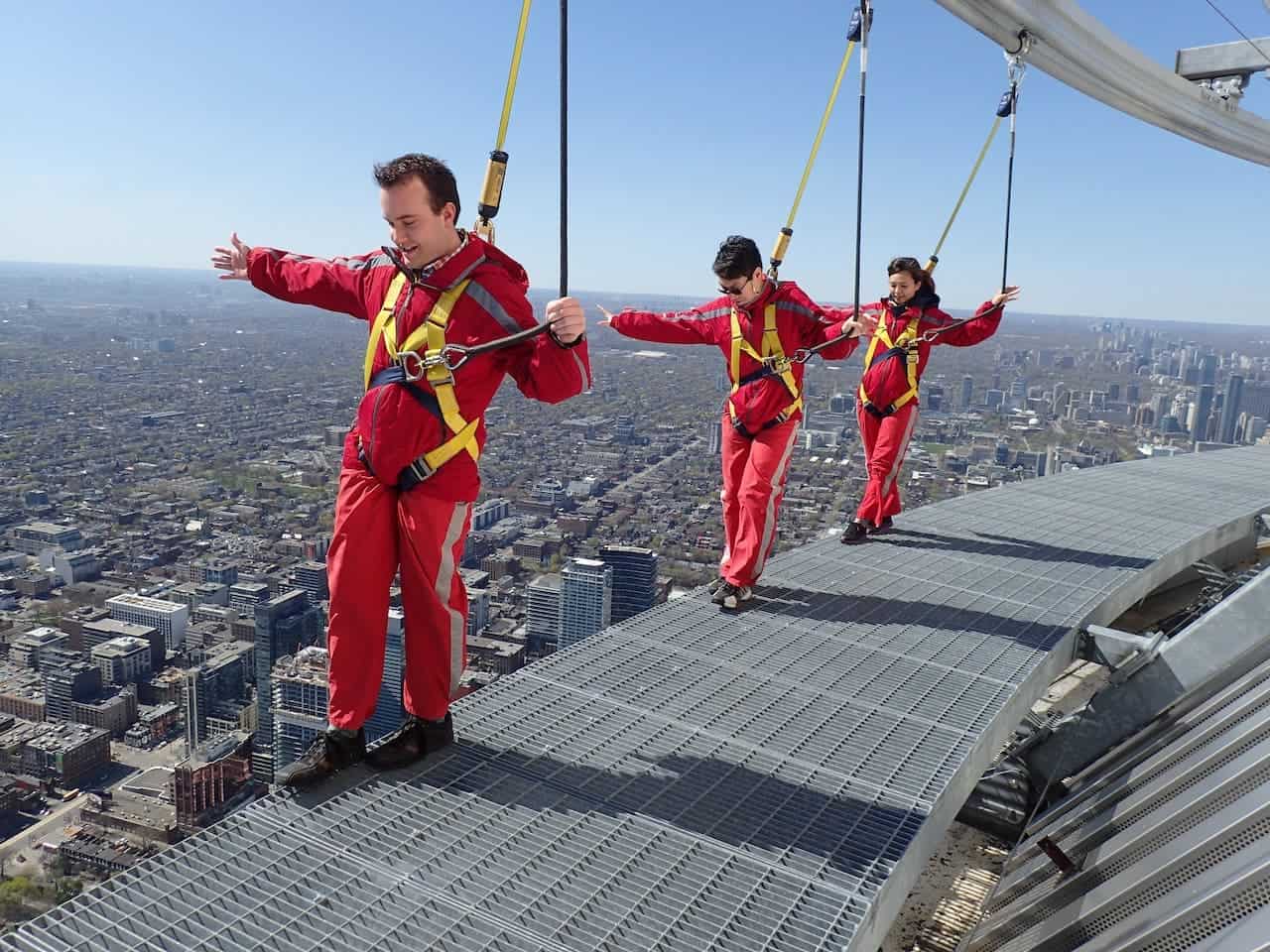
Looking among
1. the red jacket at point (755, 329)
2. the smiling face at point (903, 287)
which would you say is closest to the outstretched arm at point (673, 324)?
the red jacket at point (755, 329)

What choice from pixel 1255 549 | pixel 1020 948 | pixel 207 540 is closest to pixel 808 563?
pixel 1020 948

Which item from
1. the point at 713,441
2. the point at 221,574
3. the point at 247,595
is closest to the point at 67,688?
the point at 247,595

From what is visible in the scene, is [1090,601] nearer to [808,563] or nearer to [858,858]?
[808,563]

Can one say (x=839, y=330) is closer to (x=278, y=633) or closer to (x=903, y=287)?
(x=903, y=287)

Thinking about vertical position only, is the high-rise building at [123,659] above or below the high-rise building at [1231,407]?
below

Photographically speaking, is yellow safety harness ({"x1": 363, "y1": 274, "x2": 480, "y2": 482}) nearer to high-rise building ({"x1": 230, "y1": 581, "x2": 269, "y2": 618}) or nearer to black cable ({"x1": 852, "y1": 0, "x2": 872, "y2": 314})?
black cable ({"x1": 852, "y1": 0, "x2": 872, "y2": 314})

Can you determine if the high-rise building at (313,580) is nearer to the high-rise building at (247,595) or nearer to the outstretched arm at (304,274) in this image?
the high-rise building at (247,595)
